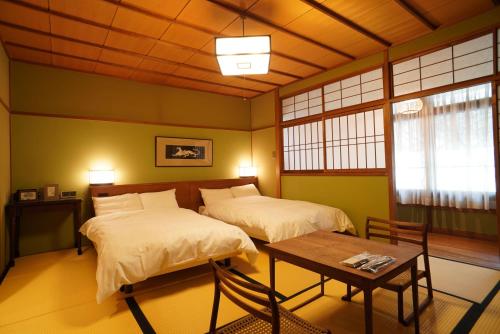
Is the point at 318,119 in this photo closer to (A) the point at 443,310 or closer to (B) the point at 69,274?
(A) the point at 443,310

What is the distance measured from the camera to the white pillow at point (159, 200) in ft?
13.1

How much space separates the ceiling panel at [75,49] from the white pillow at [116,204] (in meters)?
1.94

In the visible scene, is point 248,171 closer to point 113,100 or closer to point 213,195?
point 213,195

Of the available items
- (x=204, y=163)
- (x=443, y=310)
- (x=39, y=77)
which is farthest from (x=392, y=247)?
(x=39, y=77)

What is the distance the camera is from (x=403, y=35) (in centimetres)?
318

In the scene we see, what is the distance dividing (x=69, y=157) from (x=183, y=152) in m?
1.76

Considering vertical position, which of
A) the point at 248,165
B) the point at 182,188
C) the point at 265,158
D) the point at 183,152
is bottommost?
the point at 182,188

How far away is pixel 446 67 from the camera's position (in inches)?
121

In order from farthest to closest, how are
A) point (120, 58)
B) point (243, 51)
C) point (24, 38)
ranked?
point (120, 58)
point (24, 38)
point (243, 51)

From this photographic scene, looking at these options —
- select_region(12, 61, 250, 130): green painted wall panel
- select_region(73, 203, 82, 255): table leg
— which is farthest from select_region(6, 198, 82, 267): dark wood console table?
select_region(12, 61, 250, 130): green painted wall panel

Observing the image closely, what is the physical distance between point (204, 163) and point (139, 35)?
263cm

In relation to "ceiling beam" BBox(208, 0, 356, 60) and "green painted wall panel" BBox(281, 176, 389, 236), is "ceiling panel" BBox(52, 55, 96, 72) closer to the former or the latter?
"ceiling beam" BBox(208, 0, 356, 60)

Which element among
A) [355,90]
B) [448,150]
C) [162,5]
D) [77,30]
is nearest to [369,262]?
[162,5]

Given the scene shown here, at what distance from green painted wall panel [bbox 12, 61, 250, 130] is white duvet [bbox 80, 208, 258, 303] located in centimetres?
198
